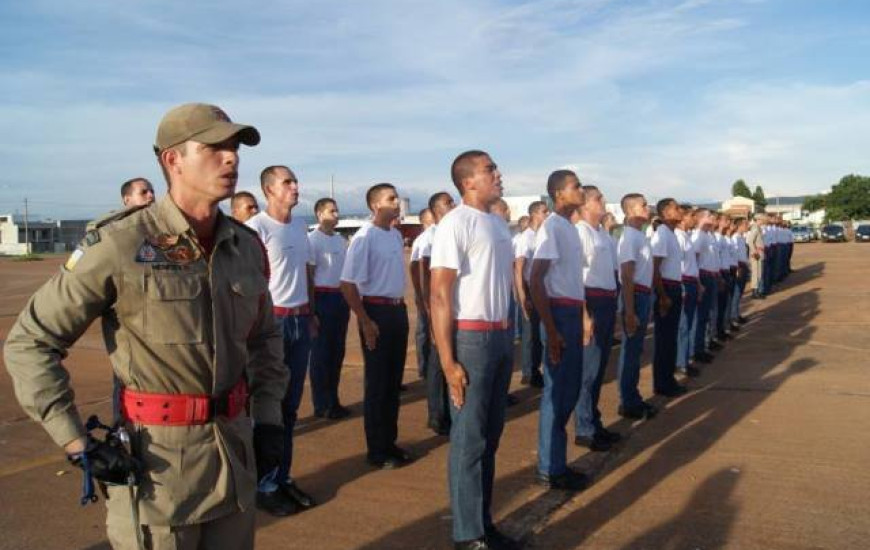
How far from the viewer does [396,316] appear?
605 centimetres

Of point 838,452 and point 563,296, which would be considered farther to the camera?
point 838,452

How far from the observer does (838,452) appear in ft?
19.6

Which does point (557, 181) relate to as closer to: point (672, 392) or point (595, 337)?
point (595, 337)

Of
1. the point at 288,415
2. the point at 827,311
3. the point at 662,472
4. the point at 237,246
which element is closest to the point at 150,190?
the point at 288,415

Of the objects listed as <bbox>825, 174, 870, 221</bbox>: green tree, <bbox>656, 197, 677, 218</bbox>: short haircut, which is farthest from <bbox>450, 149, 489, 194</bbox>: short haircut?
<bbox>825, 174, 870, 221</bbox>: green tree

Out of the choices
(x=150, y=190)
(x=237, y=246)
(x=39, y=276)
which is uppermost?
(x=150, y=190)

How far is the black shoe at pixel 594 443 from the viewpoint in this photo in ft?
20.1

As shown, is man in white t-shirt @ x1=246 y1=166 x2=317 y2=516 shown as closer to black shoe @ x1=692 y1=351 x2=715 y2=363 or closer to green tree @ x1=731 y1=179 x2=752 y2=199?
black shoe @ x1=692 y1=351 x2=715 y2=363

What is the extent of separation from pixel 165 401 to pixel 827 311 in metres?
16.2

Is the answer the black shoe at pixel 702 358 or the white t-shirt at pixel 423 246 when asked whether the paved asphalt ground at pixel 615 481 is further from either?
the white t-shirt at pixel 423 246

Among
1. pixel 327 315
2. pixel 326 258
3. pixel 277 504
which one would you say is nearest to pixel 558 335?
pixel 277 504

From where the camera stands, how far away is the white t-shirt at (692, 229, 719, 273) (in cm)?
1041

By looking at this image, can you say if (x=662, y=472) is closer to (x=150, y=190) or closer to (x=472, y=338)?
(x=472, y=338)

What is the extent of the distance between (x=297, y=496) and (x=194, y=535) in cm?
258
